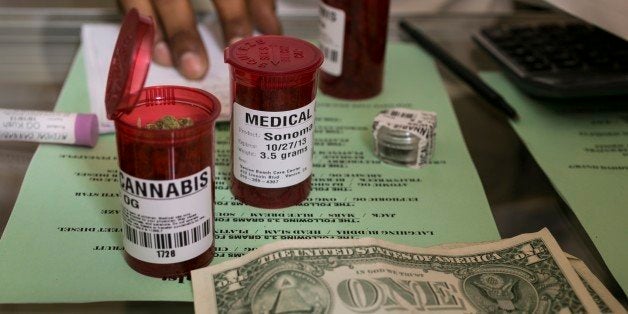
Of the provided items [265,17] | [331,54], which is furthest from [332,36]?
[265,17]

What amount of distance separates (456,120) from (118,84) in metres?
0.43

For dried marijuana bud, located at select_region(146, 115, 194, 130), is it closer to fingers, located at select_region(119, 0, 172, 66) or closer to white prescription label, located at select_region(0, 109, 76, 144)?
white prescription label, located at select_region(0, 109, 76, 144)

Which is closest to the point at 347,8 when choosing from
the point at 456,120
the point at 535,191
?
the point at 456,120

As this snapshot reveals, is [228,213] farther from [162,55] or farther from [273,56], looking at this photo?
[162,55]

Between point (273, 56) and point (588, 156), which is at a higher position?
point (273, 56)

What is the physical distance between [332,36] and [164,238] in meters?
0.37

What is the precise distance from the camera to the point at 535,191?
647 mm

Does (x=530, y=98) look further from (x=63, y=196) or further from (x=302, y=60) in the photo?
(x=63, y=196)

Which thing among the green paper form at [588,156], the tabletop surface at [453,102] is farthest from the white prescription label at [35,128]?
the green paper form at [588,156]

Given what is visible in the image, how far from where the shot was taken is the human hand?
0.82 m

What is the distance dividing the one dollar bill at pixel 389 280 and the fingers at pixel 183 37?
341 millimetres

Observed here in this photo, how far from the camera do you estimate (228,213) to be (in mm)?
606

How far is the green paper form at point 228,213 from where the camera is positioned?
514 mm

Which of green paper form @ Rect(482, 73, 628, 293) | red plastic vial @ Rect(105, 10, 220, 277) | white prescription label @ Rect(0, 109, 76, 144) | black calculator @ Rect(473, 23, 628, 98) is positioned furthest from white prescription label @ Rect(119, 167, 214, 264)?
black calculator @ Rect(473, 23, 628, 98)
